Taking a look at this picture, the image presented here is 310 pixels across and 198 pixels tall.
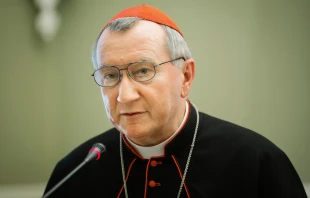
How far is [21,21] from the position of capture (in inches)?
119

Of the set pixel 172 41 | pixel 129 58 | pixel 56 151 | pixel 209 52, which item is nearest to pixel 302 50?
pixel 209 52

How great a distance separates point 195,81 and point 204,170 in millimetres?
1297

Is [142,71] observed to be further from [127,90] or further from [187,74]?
[187,74]

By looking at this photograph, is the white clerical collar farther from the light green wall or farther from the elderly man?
the light green wall

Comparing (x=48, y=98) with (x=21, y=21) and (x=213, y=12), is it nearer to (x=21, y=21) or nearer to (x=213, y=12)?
(x=21, y=21)

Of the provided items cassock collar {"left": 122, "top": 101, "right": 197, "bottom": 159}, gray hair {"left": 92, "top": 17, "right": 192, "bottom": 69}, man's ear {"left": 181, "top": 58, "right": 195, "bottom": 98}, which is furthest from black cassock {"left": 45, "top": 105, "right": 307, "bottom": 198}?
gray hair {"left": 92, "top": 17, "right": 192, "bottom": 69}

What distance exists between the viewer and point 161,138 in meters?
1.86

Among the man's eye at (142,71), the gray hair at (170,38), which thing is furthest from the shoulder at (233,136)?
the man's eye at (142,71)

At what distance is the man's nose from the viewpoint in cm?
158

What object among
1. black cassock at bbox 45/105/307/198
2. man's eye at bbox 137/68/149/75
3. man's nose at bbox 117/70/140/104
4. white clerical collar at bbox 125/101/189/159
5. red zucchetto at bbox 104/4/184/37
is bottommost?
black cassock at bbox 45/105/307/198

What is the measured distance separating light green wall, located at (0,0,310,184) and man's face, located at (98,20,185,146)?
1.34m

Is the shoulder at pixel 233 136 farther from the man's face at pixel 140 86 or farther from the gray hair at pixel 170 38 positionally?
the gray hair at pixel 170 38

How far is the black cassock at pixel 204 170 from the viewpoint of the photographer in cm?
176

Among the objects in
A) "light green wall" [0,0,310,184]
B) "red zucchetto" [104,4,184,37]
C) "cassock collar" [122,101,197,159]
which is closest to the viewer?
"red zucchetto" [104,4,184,37]
